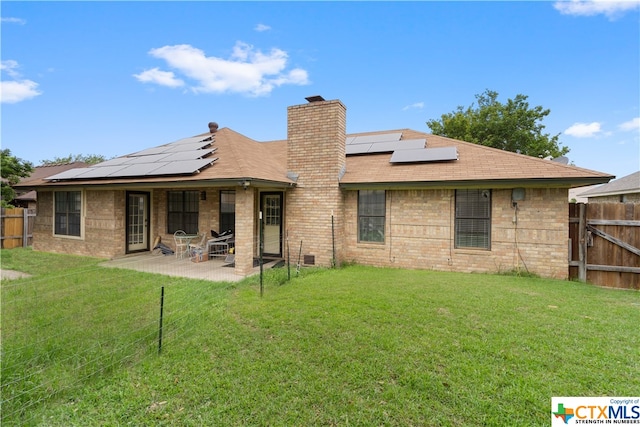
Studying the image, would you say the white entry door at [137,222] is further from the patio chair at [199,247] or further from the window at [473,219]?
the window at [473,219]

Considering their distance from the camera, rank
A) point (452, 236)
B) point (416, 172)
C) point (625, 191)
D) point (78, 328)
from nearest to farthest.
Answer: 1. point (78, 328)
2. point (452, 236)
3. point (416, 172)
4. point (625, 191)

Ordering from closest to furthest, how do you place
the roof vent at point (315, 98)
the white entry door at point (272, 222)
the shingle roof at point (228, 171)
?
the shingle roof at point (228, 171) → the roof vent at point (315, 98) → the white entry door at point (272, 222)

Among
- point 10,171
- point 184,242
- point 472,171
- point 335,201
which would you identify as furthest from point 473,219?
point 10,171

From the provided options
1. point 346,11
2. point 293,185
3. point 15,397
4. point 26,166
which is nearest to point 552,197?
point 293,185

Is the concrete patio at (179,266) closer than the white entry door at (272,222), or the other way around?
the concrete patio at (179,266)

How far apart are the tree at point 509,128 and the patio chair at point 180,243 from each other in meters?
21.7

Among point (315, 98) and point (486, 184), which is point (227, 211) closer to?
point (315, 98)

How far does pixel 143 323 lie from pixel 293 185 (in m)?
5.68

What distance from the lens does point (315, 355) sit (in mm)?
Result: 3502

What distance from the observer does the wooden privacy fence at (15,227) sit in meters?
12.4

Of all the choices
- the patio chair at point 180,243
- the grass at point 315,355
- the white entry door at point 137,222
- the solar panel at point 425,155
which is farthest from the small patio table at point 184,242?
the solar panel at point 425,155

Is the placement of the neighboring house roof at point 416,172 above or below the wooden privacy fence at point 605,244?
above

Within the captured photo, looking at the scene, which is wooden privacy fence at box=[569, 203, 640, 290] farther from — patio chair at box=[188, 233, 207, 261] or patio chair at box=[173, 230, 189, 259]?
patio chair at box=[173, 230, 189, 259]

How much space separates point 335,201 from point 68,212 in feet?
31.6
